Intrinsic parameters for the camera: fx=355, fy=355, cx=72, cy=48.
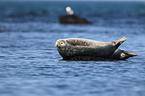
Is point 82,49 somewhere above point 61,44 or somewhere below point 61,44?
below

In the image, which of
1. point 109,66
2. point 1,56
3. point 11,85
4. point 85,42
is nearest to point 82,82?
point 11,85

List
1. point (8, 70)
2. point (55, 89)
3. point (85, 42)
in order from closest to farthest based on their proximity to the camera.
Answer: point (55, 89)
point (8, 70)
point (85, 42)

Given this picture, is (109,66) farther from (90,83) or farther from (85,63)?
(90,83)

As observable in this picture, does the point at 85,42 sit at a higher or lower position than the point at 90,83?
higher

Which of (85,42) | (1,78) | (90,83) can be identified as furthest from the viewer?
(85,42)

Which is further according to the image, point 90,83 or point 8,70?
point 8,70

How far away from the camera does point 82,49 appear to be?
1355cm

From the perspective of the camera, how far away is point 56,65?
12844mm

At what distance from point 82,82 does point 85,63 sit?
3.17 m

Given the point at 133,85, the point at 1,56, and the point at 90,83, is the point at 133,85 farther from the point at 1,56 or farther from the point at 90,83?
the point at 1,56

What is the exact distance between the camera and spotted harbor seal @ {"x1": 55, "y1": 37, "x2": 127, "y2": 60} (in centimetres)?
1358

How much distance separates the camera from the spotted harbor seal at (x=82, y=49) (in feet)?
44.5

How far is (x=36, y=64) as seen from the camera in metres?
13.1

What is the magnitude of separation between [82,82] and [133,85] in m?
1.43
